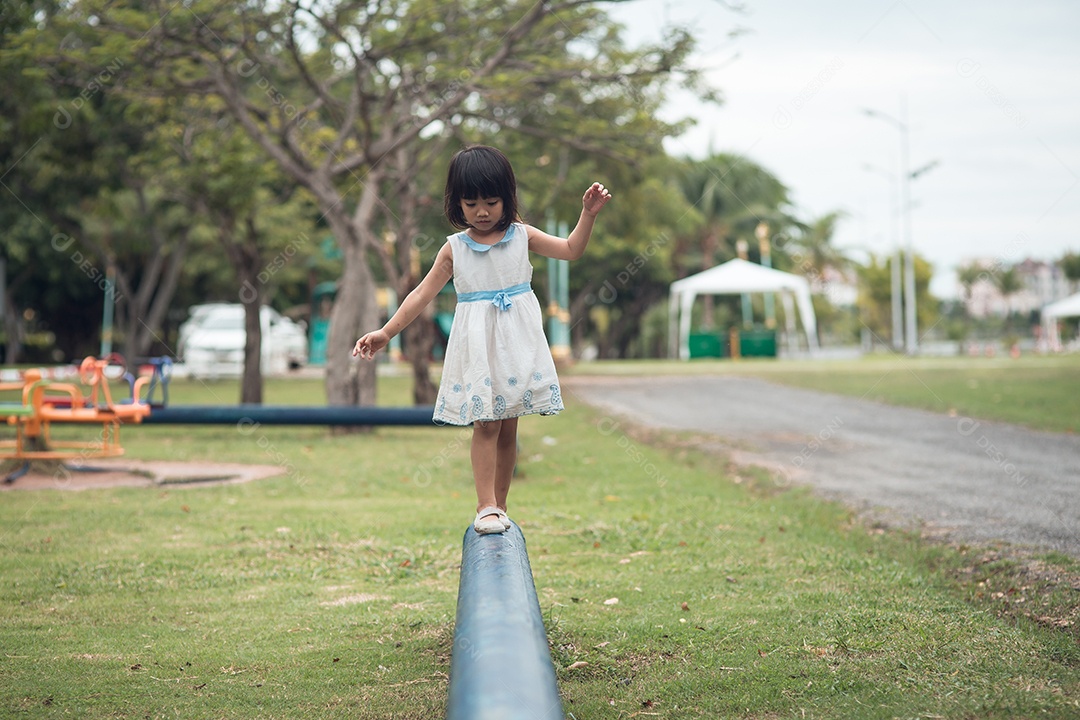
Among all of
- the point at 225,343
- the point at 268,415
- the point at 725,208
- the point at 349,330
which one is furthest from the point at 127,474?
the point at 725,208

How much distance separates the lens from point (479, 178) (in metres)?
4.41

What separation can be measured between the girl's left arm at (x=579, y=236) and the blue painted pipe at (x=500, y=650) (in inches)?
50.0

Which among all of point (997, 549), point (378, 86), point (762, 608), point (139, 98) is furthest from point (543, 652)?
point (378, 86)

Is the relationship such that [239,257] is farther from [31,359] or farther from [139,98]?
[31,359]

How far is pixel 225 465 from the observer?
1163cm

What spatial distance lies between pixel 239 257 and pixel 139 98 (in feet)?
12.3

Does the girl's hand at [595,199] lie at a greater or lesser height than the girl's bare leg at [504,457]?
greater

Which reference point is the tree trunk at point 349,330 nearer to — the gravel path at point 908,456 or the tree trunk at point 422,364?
the tree trunk at point 422,364

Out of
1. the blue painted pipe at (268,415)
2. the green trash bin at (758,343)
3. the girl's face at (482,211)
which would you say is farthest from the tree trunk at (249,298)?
the green trash bin at (758,343)

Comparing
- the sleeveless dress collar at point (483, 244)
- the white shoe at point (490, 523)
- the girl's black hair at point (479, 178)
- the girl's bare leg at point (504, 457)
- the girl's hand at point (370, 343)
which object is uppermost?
the girl's black hair at point (479, 178)

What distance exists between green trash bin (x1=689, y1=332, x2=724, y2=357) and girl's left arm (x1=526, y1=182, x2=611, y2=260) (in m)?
34.4

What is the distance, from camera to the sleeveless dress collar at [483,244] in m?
4.63

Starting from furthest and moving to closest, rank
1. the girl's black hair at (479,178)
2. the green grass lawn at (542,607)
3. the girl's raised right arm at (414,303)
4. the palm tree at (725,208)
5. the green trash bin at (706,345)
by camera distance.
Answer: the palm tree at (725,208) < the green trash bin at (706,345) < the girl's raised right arm at (414,303) < the girl's black hair at (479,178) < the green grass lawn at (542,607)

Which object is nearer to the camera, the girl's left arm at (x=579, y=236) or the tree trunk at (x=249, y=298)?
the girl's left arm at (x=579, y=236)
